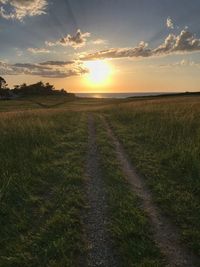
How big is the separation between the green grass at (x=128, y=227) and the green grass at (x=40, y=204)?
28.7 inches

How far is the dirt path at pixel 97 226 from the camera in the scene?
4.77 meters

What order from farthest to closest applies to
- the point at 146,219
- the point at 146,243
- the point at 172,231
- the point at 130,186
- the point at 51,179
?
the point at 51,179 < the point at 130,186 < the point at 146,219 < the point at 172,231 < the point at 146,243

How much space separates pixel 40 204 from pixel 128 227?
2477mm

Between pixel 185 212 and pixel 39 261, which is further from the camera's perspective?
pixel 185 212

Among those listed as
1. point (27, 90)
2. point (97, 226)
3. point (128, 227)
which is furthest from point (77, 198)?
point (27, 90)

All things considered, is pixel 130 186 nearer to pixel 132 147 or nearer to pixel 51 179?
pixel 51 179

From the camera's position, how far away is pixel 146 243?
507 centimetres

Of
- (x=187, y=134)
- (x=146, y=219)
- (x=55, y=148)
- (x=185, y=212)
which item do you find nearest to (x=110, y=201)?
(x=146, y=219)

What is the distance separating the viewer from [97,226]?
19.0 feet

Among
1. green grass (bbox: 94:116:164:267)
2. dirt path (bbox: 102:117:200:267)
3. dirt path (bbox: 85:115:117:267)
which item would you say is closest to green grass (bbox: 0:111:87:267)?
dirt path (bbox: 85:115:117:267)

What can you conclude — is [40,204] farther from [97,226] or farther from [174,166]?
[174,166]

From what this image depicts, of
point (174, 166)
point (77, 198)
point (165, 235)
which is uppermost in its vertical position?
point (174, 166)

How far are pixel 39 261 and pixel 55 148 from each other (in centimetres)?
804

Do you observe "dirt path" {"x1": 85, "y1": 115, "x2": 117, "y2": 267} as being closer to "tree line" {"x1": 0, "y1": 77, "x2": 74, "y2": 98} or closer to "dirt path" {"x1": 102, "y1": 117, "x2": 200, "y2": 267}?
"dirt path" {"x1": 102, "y1": 117, "x2": 200, "y2": 267}
